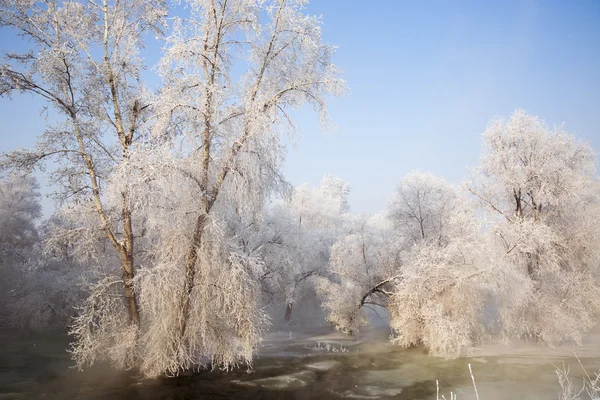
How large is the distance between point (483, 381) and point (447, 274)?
16.6ft

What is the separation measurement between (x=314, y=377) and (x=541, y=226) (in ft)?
33.9

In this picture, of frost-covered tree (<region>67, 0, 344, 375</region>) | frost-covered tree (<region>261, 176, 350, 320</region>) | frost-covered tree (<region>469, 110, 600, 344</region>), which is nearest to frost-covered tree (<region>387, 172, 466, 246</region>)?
frost-covered tree (<region>261, 176, 350, 320</region>)

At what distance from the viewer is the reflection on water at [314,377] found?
33.9 ft

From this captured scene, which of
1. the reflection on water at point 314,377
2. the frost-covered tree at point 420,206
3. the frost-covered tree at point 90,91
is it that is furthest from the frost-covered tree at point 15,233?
the frost-covered tree at point 420,206

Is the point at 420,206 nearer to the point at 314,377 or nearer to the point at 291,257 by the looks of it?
the point at 291,257

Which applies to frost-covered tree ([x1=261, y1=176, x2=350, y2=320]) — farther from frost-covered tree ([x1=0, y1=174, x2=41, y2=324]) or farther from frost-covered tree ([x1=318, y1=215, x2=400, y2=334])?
frost-covered tree ([x1=0, y1=174, x2=41, y2=324])

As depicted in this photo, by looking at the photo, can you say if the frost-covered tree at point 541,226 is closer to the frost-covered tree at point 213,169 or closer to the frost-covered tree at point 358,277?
the frost-covered tree at point 358,277

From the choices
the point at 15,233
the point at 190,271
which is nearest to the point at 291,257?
the point at 190,271

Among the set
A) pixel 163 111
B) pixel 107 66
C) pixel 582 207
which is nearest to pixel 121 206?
pixel 163 111

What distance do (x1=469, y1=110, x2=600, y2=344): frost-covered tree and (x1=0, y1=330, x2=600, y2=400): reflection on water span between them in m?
1.46

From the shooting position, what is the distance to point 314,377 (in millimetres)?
12422

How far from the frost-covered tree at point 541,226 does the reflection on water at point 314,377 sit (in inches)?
57.7

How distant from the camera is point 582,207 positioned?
59.7 ft

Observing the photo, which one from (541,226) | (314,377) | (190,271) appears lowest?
(314,377)
